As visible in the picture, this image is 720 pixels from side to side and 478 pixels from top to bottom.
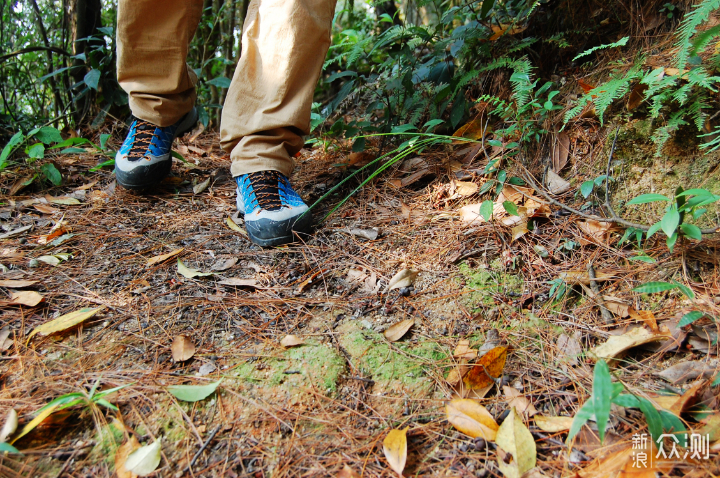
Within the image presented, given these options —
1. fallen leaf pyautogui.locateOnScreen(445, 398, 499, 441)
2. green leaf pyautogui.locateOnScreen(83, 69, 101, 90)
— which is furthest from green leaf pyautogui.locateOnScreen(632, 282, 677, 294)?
green leaf pyautogui.locateOnScreen(83, 69, 101, 90)

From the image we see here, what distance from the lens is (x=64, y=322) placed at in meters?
1.17

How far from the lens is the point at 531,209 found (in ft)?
4.85

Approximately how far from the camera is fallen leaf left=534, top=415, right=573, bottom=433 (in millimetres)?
893

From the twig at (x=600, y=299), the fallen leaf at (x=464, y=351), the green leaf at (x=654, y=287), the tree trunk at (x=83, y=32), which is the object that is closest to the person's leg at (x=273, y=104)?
the fallen leaf at (x=464, y=351)

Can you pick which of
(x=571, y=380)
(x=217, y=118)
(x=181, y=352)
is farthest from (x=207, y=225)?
(x=217, y=118)

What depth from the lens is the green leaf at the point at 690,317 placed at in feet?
3.22

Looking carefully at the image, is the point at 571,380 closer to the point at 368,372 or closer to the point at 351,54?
the point at 368,372

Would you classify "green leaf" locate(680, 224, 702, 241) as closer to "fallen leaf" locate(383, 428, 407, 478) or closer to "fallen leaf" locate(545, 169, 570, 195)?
"fallen leaf" locate(545, 169, 570, 195)

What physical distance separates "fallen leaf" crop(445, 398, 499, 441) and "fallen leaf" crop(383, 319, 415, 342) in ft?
0.84

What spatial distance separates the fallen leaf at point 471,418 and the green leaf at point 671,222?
64 centimetres

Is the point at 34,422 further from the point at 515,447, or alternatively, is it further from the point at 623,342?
the point at 623,342

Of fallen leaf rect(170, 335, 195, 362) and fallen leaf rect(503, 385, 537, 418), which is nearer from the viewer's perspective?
fallen leaf rect(503, 385, 537, 418)

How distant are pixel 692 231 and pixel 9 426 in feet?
5.43

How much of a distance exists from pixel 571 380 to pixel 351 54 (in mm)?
1771
